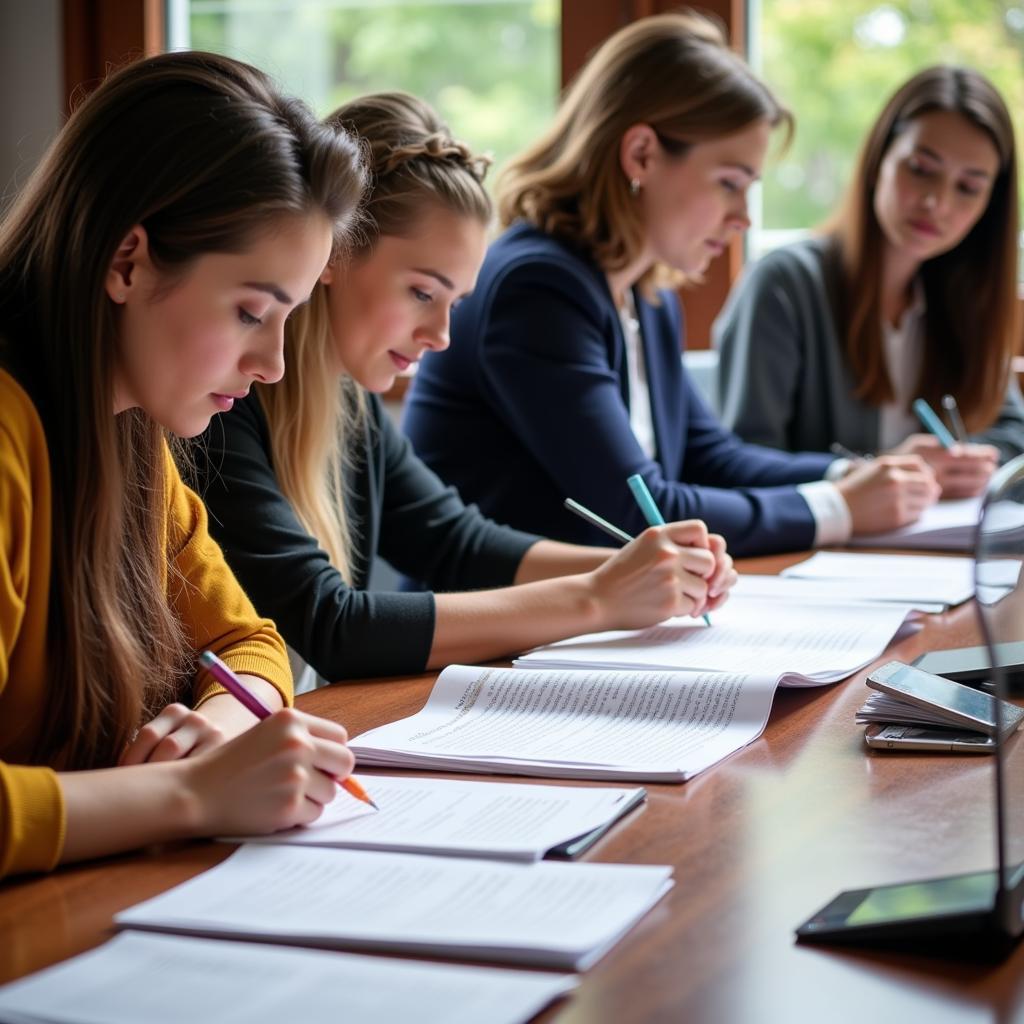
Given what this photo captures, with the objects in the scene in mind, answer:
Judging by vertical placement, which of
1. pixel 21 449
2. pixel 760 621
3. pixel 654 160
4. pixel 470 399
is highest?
pixel 654 160

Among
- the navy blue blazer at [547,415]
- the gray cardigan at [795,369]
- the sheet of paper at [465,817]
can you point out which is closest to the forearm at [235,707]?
the sheet of paper at [465,817]

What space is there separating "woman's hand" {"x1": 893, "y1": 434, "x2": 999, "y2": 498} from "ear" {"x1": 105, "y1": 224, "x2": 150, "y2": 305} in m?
1.54

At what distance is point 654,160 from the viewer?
6.68 feet

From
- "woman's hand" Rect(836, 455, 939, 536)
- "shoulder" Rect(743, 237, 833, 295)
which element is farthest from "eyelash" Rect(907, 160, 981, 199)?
"woman's hand" Rect(836, 455, 939, 536)

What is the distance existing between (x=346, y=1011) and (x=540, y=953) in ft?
0.33

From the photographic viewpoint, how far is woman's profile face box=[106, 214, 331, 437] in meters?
1.02

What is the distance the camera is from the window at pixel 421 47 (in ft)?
10.4

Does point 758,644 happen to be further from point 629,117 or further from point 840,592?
point 629,117

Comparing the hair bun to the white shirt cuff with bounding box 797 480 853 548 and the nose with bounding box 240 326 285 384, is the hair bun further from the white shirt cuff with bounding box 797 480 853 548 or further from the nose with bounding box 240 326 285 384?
the white shirt cuff with bounding box 797 480 853 548

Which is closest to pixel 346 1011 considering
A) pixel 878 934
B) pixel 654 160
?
pixel 878 934

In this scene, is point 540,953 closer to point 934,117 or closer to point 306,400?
point 306,400

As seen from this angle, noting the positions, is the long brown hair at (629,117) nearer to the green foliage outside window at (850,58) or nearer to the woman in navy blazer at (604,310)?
the woman in navy blazer at (604,310)

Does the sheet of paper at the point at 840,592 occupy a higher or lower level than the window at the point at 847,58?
lower

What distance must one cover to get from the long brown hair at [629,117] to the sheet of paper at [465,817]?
1.23m
